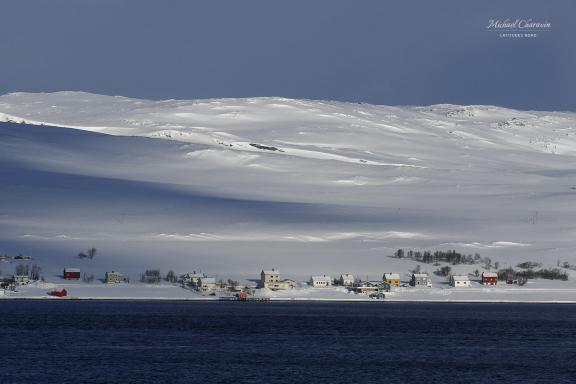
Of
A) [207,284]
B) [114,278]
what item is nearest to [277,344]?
[207,284]

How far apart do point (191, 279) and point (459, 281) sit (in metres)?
22.2

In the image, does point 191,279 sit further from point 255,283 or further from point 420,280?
point 420,280

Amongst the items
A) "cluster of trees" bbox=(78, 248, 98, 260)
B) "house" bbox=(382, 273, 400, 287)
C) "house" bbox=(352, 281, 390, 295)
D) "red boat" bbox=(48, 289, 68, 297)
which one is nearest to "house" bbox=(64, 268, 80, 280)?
"red boat" bbox=(48, 289, 68, 297)

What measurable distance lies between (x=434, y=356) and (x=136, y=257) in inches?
2368

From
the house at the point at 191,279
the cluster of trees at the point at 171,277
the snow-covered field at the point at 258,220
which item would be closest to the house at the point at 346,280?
the snow-covered field at the point at 258,220

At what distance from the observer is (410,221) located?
160125 mm

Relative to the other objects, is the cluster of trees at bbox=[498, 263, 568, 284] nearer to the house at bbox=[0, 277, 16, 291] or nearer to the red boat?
the red boat

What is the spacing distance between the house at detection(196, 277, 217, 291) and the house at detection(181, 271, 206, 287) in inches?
15.1

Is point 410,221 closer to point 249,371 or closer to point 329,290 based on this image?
point 329,290

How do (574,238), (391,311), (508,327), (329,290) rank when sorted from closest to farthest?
(508,327)
(391,311)
(329,290)
(574,238)

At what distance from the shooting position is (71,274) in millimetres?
116625

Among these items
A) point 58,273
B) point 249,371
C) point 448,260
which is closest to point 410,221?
point 448,260

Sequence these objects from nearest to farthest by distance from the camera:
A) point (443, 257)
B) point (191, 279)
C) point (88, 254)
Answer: point (191, 279) < point (88, 254) < point (443, 257)

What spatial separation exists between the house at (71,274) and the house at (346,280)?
2218 cm
